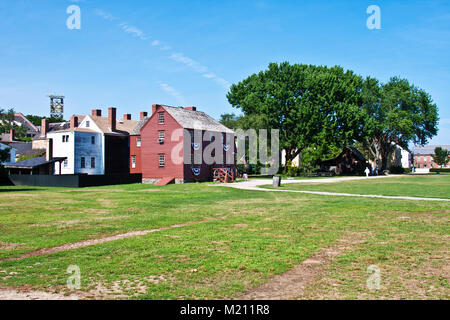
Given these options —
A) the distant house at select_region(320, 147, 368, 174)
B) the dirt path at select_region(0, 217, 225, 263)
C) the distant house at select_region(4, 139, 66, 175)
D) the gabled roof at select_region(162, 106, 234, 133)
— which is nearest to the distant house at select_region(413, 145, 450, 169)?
the distant house at select_region(320, 147, 368, 174)

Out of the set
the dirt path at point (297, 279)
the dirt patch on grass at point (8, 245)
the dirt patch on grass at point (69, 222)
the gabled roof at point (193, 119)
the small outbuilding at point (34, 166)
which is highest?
the gabled roof at point (193, 119)

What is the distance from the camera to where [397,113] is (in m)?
70.9

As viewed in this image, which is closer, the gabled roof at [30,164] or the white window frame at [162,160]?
the white window frame at [162,160]

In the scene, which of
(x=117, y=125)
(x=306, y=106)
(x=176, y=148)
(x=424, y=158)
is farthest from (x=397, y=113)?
(x=424, y=158)

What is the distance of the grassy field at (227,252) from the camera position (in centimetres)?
671

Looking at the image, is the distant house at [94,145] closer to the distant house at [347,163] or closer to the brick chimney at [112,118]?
the brick chimney at [112,118]

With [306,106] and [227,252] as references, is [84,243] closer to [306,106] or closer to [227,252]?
[227,252]

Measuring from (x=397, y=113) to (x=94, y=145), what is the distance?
55072 mm

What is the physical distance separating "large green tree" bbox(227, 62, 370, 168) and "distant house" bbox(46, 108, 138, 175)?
2100 centimetres

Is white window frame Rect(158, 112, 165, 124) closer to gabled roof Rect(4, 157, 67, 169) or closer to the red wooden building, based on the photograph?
the red wooden building

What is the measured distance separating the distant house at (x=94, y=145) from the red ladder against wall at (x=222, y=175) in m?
19.6

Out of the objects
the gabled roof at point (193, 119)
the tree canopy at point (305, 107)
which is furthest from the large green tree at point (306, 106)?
the gabled roof at point (193, 119)

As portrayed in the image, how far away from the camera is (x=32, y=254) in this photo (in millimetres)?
9438
